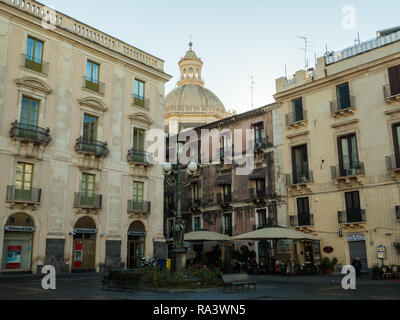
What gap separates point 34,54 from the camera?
1038 inches

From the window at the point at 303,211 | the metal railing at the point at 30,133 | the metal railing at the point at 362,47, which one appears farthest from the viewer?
the window at the point at 303,211

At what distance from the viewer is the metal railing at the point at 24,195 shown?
23578mm

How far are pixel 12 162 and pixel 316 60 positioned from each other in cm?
2255

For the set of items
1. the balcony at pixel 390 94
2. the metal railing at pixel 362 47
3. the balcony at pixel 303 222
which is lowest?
the balcony at pixel 303 222

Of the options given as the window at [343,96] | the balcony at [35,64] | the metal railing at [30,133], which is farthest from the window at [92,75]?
the window at [343,96]

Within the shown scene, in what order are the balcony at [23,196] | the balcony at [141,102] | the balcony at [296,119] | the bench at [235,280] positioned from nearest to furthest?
the bench at [235,280]
the balcony at [23,196]
the balcony at [296,119]
the balcony at [141,102]

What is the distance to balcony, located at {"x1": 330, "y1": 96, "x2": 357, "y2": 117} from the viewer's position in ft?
94.6

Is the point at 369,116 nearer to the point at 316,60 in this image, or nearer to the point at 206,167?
the point at 316,60

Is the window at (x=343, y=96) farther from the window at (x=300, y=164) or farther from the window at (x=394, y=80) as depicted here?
the window at (x=300, y=164)

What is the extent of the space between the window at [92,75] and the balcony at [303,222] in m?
17.3

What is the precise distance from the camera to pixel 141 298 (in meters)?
13.4

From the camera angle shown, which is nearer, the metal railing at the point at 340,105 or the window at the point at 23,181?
the window at the point at 23,181

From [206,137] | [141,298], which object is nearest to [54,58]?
[206,137]

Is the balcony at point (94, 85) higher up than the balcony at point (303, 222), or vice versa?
the balcony at point (94, 85)
